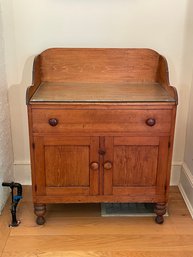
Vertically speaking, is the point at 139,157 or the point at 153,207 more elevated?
the point at 139,157

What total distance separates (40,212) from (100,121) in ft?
2.11

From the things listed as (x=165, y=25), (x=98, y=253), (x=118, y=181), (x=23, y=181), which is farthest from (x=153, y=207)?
(x=165, y=25)

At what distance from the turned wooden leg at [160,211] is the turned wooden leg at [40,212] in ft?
2.12

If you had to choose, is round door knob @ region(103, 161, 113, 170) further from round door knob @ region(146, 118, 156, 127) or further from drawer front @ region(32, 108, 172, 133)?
round door knob @ region(146, 118, 156, 127)

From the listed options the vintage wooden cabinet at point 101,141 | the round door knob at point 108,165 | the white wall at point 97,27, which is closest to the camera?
the vintage wooden cabinet at point 101,141

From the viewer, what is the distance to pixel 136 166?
1.74 meters

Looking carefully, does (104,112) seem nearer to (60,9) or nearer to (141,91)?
(141,91)

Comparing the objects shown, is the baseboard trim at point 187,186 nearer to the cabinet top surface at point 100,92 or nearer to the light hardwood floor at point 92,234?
the light hardwood floor at point 92,234

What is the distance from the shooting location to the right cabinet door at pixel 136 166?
5.54ft

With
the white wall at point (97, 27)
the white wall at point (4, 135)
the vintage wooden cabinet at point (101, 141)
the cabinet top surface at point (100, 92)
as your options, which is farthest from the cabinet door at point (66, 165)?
the white wall at point (97, 27)

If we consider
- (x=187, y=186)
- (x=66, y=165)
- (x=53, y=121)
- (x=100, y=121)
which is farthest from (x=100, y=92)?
(x=187, y=186)

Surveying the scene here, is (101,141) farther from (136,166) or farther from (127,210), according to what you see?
(127,210)

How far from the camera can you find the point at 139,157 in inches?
67.7

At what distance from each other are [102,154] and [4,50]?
918mm
